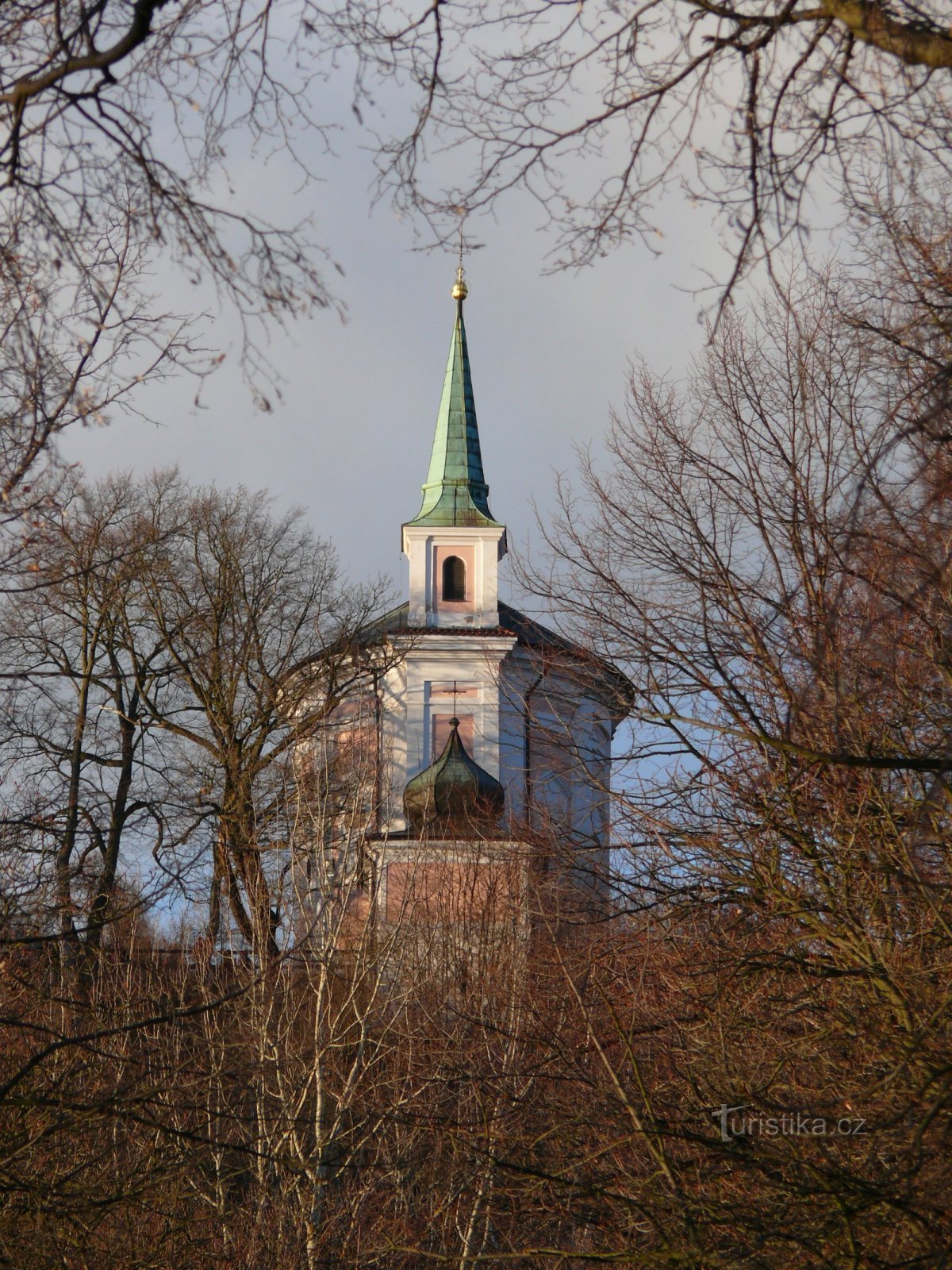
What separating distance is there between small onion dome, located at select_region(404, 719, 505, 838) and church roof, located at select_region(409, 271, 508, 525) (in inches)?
266

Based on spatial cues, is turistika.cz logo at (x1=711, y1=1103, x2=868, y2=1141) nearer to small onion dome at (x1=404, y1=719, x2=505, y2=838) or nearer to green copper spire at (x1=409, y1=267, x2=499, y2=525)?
small onion dome at (x1=404, y1=719, x2=505, y2=838)

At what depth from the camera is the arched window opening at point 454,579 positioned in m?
35.2

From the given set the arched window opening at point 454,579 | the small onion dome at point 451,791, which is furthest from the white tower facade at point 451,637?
the small onion dome at point 451,791

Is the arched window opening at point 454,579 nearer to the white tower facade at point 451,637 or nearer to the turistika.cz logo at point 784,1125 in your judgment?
the white tower facade at point 451,637

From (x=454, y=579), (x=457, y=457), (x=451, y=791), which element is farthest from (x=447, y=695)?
(x=457, y=457)

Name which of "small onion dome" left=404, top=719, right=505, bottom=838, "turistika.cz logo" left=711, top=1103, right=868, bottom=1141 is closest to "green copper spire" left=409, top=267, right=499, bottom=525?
"small onion dome" left=404, top=719, right=505, bottom=838

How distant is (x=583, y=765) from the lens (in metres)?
11.5

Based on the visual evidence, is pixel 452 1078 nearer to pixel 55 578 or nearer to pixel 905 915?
pixel 905 915

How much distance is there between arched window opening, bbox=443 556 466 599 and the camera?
35188 millimetres

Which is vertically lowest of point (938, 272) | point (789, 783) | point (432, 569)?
point (789, 783)

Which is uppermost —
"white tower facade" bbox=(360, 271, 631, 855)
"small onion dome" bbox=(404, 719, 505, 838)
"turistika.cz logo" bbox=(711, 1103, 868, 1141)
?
"white tower facade" bbox=(360, 271, 631, 855)

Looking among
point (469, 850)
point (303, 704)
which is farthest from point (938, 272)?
point (303, 704)

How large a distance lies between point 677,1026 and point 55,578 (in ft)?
16.5

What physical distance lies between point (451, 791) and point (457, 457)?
11.2 metres
